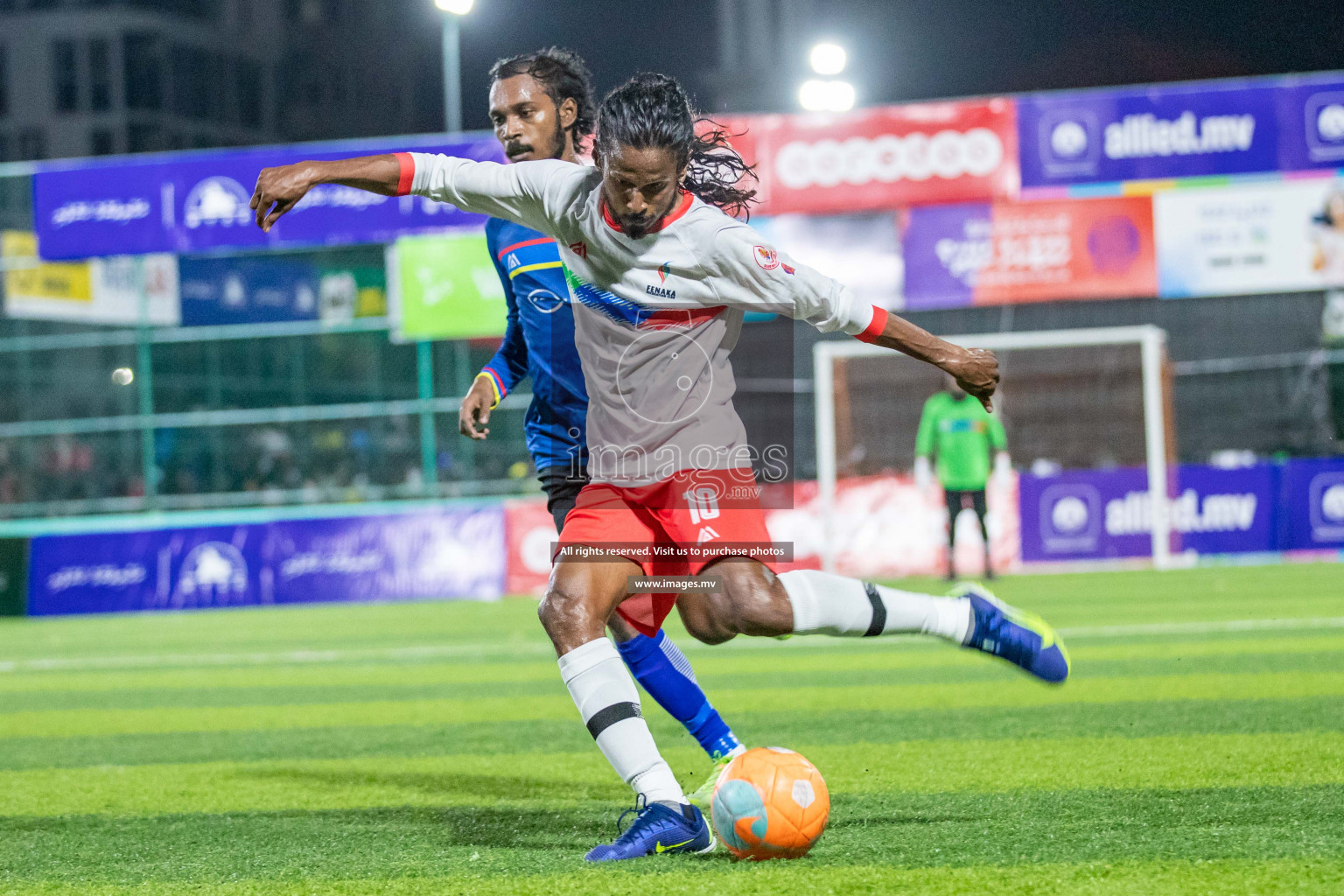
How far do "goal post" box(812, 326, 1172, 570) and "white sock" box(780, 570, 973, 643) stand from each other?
40.2ft

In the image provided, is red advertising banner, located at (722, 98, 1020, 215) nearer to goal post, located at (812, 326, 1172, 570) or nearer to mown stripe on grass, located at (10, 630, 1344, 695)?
goal post, located at (812, 326, 1172, 570)

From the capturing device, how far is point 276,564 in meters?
17.3

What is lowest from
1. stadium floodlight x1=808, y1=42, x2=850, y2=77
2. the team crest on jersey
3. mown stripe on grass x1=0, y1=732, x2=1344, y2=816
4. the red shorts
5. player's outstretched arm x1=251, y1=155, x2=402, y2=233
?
mown stripe on grass x1=0, y1=732, x2=1344, y2=816

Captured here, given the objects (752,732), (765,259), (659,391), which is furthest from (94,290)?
(765,259)

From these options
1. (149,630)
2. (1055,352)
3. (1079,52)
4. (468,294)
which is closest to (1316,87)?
(1055,352)

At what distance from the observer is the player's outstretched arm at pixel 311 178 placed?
11.6 ft

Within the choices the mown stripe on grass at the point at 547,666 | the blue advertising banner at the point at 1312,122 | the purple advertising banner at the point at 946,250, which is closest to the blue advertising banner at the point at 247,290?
the purple advertising banner at the point at 946,250

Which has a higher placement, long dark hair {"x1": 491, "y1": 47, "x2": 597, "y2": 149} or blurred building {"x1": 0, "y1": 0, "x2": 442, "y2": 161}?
blurred building {"x1": 0, "y1": 0, "x2": 442, "y2": 161}

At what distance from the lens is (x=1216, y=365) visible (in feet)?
67.9

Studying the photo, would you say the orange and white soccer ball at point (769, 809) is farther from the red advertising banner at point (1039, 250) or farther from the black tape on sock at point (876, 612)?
the red advertising banner at point (1039, 250)

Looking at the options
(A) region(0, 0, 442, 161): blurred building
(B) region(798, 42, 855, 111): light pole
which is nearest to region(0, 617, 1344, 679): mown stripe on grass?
(B) region(798, 42, 855, 111): light pole

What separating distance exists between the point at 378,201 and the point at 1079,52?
10.9m

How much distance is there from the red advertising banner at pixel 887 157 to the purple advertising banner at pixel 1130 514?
133 inches

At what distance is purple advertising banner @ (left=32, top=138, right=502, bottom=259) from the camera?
681 inches
